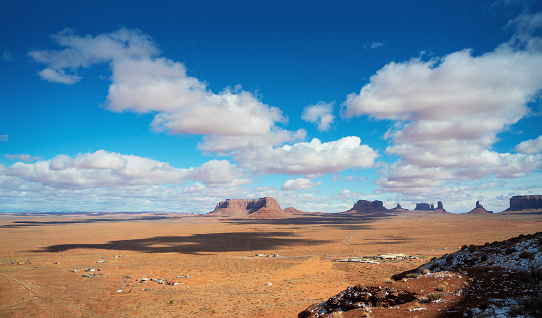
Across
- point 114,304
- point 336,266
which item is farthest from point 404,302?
point 336,266

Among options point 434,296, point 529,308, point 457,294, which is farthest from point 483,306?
point 457,294

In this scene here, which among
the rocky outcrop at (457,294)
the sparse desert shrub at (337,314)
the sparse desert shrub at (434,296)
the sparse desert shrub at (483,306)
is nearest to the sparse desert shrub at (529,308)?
the rocky outcrop at (457,294)

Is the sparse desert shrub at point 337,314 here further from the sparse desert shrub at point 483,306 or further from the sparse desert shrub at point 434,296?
the sparse desert shrub at point 483,306

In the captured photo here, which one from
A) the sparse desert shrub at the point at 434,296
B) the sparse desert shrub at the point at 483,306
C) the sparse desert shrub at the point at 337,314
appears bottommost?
the sparse desert shrub at the point at 337,314

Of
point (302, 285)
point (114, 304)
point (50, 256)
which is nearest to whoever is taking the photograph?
point (114, 304)

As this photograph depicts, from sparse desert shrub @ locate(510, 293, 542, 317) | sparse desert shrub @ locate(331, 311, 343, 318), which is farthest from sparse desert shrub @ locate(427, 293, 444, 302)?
sparse desert shrub @ locate(331, 311, 343, 318)

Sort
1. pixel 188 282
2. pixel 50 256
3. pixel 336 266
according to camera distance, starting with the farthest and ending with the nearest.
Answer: pixel 50 256 < pixel 336 266 < pixel 188 282

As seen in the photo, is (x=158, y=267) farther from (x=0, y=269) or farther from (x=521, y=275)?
(x=521, y=275)

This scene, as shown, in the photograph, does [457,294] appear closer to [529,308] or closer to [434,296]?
[434,296]

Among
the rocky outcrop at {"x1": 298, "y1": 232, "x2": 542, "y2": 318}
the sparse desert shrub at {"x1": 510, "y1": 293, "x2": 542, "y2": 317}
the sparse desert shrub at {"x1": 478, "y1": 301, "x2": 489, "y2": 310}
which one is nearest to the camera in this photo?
the sparse desert shrub at {"x1": 510, "y1": 293, "x2": 542, "y2": 317}

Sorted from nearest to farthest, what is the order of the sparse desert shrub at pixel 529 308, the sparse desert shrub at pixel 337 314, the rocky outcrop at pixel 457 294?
the sparse desert shrub at pixel 529 308 → the rocky outcrop at pixel 457 294 → the sparse desert shrub at pixel 337 314

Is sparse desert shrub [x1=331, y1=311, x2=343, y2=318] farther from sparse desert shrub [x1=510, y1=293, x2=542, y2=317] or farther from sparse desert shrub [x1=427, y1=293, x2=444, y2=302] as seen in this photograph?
sparse desert shrub [x1=510, y1=293, x2=542, y2=317]

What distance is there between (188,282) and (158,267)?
47.7 ft

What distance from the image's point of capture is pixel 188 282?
125ft
